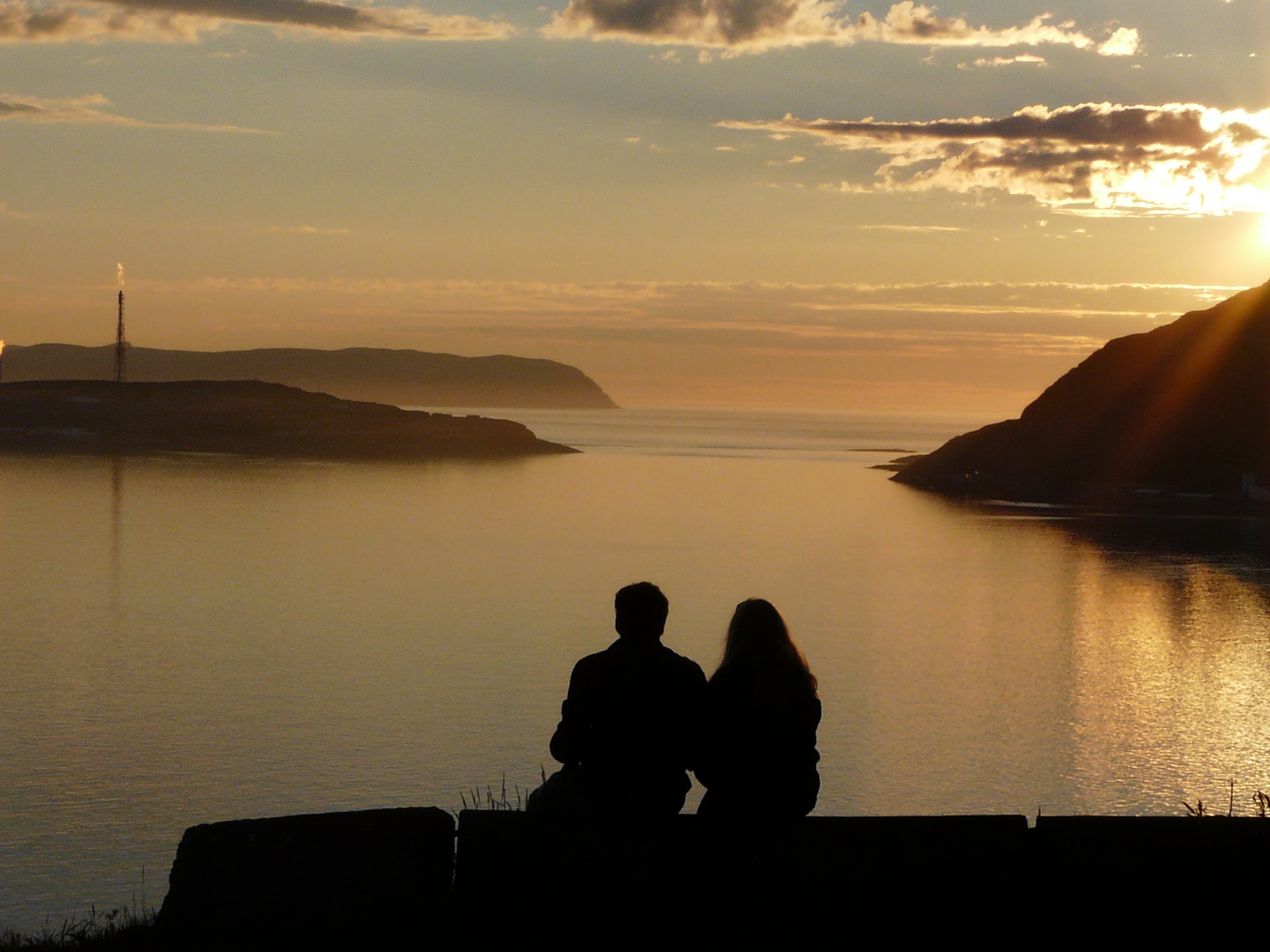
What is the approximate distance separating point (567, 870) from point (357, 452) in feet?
460

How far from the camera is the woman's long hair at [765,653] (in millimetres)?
6863

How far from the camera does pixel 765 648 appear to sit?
273 inches

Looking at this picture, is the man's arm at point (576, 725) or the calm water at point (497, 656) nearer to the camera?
the man's arm at point (576, 725)

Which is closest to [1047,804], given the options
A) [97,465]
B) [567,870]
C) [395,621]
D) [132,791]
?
[132,791]

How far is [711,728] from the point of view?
6.96 metres

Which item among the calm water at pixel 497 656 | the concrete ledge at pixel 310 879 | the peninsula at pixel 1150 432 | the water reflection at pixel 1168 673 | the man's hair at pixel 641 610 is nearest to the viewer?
the concrete ledge at pixel 310 879

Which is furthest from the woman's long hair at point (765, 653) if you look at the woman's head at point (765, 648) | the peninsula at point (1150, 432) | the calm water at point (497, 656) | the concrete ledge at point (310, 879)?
the peninsula at point (1150, 432)

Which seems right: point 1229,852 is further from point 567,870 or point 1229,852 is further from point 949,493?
point 949,493

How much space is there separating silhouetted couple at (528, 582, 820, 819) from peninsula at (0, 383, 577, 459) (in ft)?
441

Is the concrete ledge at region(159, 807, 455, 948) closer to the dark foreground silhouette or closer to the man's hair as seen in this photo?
the dark foreground silhouette

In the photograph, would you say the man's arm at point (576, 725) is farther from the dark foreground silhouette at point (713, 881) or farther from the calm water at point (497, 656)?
the calm water at point (497, 656)

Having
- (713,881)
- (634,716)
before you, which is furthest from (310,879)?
(713,881)

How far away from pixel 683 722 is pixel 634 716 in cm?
27

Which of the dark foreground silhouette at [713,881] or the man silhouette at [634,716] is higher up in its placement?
the man silhouette at [634,716]
